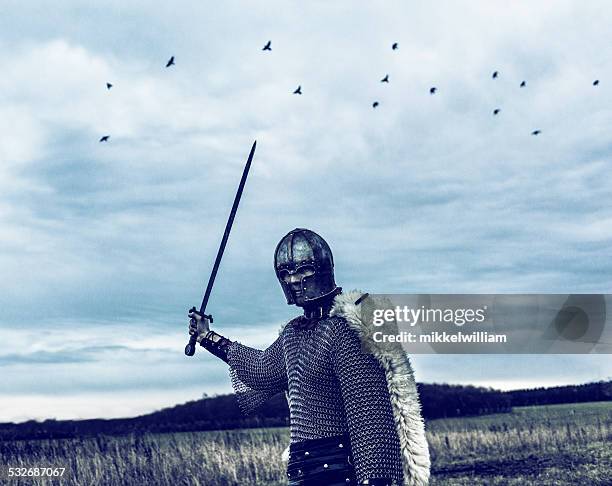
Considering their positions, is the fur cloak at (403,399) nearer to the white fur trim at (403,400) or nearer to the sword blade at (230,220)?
the white fur trim at (403,400)

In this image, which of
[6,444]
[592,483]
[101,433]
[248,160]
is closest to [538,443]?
[592,483]

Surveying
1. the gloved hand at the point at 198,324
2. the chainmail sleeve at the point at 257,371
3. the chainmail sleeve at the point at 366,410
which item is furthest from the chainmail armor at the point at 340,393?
the gloved hand at the point at 198,324

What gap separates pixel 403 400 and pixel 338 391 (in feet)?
1.79

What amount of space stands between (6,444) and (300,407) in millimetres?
16689

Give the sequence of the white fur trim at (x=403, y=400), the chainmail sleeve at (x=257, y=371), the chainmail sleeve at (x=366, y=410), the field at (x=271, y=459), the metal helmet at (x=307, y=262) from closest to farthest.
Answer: the chainmail sleeve at (x=366, y=410) < the white fur trim at (x=403, y=400) < the metal helmet at (x=307, y=262) < the chainmail sleeve at (x=257, y=371) < the field at (x=271, y=459)

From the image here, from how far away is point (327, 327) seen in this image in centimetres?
775

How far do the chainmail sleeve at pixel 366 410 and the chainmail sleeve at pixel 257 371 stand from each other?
122cm

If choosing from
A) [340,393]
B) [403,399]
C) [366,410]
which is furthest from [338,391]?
[403,399]

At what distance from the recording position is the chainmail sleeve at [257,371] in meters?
8.78

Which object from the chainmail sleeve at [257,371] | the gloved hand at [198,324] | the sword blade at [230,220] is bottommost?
the chainmail sleeve at [257,371]

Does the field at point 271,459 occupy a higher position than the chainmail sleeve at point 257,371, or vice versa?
Answer: the chainmail sleeve at point 257,371

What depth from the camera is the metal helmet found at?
26.0ft

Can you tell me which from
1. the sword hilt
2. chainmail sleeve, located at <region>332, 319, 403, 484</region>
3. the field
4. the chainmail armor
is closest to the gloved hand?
the sword hilt

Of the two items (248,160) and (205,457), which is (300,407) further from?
(205,457)
